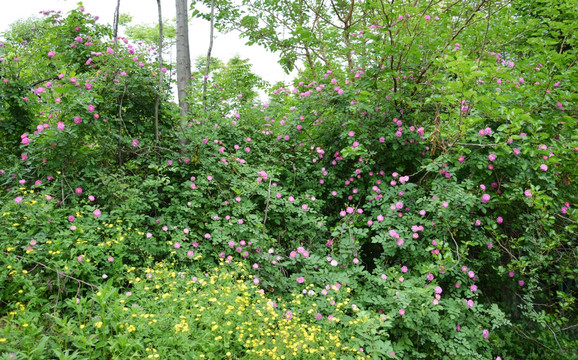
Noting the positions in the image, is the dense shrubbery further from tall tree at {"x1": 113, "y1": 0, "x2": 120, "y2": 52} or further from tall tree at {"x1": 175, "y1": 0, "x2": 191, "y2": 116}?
tall tree at {"x1": 175, "y1": 0, "x2": 191, "y2": 116}

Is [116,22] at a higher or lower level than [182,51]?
higher

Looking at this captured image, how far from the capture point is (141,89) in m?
3.46

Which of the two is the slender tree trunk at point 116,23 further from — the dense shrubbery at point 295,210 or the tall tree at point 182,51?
the tall tree at point 182,51

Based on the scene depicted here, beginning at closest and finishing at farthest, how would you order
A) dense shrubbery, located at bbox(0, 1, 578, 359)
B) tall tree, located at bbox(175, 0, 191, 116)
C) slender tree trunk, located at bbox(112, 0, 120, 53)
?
dense shrubbery, located at bbox(0, 1, 578, 359) < slender tree trunk, located at bbox(112, 0, 120, 53) < tall tree, located at bbox(175, 0, 191, 116)

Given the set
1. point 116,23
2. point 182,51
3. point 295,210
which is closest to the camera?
point 295,210

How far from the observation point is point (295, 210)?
3.18 meters

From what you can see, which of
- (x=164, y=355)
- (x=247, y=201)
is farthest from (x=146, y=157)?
(x=164, y=355)

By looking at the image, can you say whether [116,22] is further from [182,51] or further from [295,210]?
[295,210]

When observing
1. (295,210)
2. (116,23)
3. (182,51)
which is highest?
(116,23)

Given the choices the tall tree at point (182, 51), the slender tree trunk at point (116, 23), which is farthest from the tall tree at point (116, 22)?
the tall tree at point (182, 51)

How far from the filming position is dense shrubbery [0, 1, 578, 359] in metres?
2.19

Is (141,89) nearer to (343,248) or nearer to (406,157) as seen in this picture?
(343,248)

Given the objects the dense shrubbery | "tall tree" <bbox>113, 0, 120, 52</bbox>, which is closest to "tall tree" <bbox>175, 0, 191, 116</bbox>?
the dense shrubbery

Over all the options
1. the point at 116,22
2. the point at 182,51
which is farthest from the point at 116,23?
the point at 182,51
